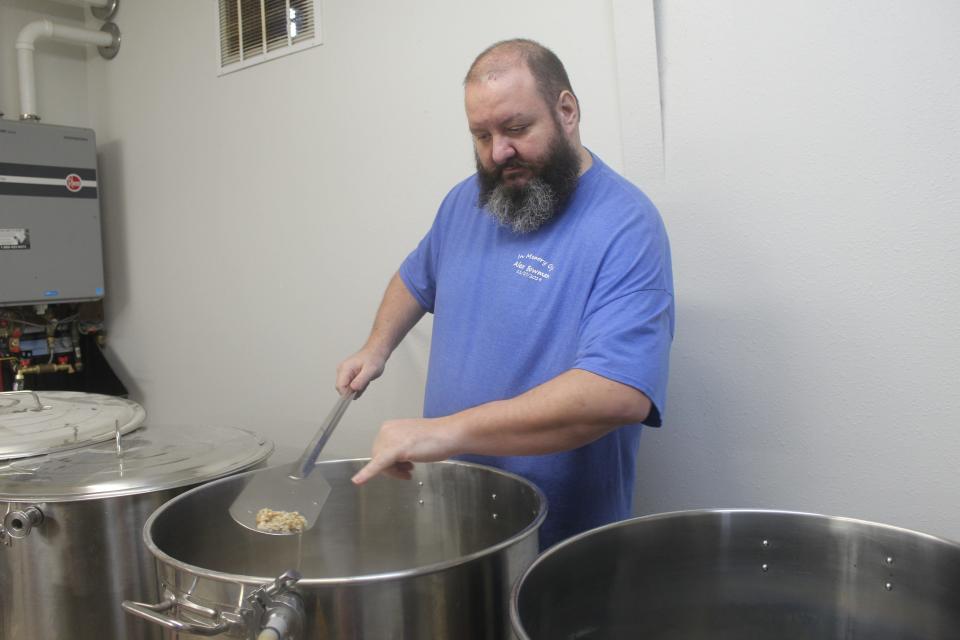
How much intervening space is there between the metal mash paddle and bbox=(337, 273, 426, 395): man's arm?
0.22 meters

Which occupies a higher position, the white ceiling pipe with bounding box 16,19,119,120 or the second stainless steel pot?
the white ceiling pipe with bounding box 16,19,119,120

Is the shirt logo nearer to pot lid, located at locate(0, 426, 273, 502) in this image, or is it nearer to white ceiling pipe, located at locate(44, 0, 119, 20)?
pot lid, located at locate(0, 426, 273, 502)

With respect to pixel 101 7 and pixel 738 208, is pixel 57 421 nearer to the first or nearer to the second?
pixel 738 208

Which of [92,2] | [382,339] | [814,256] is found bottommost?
[382,339]

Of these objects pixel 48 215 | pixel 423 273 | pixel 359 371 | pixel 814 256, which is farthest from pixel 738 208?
pixel 48 215

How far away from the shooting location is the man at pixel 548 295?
1.01 metres

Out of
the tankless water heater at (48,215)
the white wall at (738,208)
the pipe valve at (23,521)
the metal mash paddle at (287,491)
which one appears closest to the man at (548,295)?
the metal mash paddle at (287,491)

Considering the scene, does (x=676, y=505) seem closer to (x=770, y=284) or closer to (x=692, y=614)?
(x=770, y=284)

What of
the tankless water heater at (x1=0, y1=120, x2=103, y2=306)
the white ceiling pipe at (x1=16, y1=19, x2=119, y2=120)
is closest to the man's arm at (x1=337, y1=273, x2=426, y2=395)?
the tankless water heater at (x1=0, y1=120, x2=103, y2=306)

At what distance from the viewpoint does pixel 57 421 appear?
1.57 metres

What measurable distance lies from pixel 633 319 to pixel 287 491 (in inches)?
21.2

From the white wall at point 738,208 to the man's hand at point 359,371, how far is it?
1.51ft

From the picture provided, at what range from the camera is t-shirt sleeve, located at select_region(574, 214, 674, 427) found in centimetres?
99

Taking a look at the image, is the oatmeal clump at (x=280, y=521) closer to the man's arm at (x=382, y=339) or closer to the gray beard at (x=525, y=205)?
the man's arm at (x=382, y=339)
